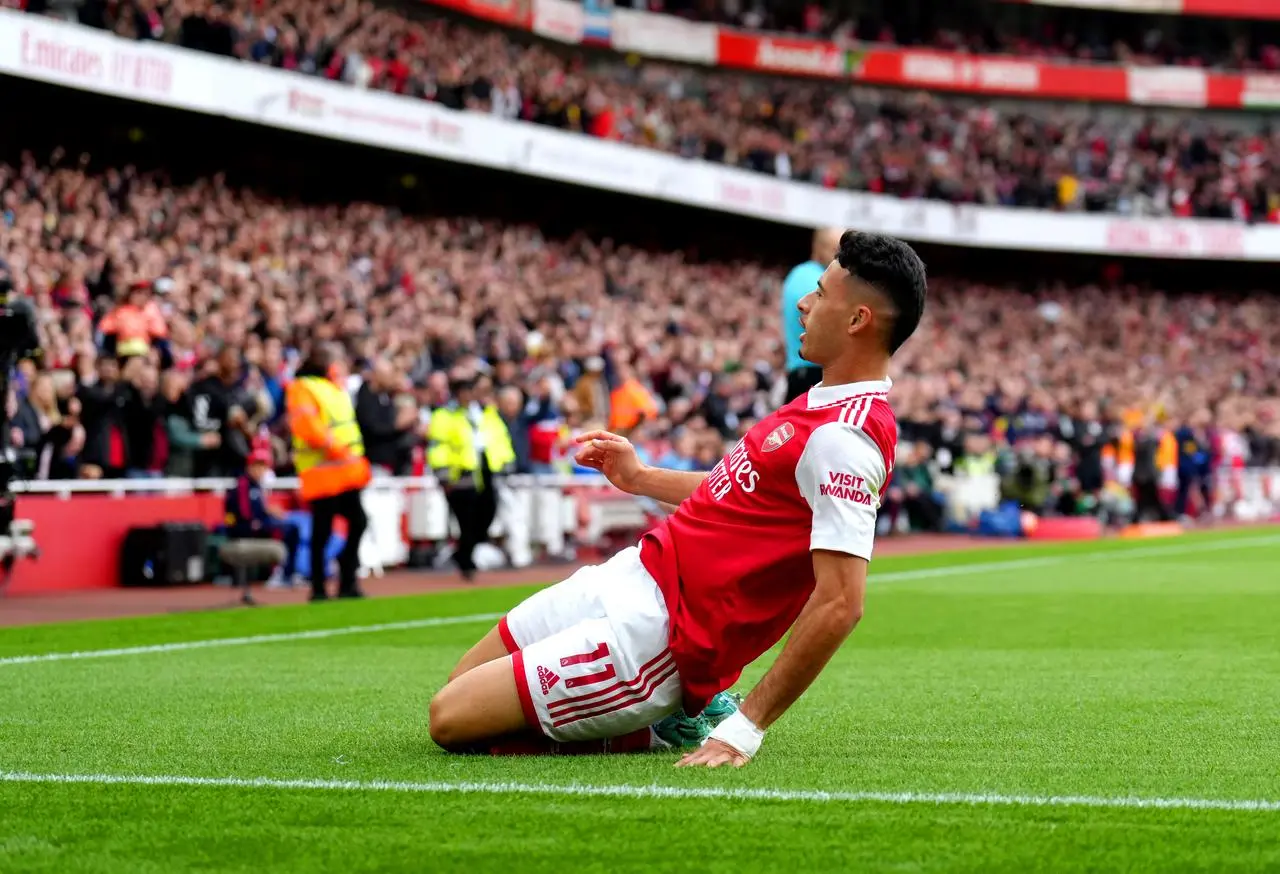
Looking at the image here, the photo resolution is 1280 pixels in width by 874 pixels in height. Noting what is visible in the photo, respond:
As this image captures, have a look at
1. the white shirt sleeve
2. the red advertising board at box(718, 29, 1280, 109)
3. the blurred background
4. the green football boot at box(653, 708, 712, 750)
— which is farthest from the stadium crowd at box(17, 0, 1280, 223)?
the white shirt sleeve

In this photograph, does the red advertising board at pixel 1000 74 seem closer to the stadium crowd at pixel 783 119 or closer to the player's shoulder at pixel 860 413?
the stadium crowd at pixel 783 119

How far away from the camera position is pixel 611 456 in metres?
5.87

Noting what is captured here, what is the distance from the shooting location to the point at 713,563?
17.8 feet

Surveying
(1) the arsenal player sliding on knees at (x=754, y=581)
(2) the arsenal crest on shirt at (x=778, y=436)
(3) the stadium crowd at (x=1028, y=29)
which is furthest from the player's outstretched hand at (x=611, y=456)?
(3) the stadium crowd at (x=1028, y=29)

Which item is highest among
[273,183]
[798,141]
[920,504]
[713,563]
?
[798,141]

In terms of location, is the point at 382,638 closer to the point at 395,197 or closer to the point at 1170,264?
the point at 395,197

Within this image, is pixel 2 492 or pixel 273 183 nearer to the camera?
pixel 2 492

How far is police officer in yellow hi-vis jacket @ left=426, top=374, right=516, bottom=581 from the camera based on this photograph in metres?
17.8

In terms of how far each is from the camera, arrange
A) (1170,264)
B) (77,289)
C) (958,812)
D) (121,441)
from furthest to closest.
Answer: (1170,264) → (77,289) → (121,441) → (958,812)

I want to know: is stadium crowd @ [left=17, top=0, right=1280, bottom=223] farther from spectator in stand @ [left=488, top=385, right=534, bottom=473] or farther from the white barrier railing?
the white barrier railing

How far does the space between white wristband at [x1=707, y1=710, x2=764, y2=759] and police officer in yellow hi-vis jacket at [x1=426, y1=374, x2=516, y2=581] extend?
485 inches

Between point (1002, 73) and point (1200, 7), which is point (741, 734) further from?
point (1200, 7)

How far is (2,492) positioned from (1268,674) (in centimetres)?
887

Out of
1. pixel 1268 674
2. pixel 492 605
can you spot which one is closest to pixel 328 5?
pixel 492 605
